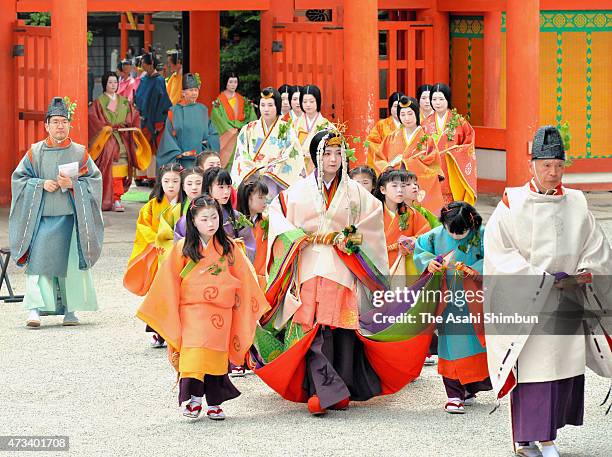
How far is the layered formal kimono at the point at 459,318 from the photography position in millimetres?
8344

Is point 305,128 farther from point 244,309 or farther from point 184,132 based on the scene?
point 244,309

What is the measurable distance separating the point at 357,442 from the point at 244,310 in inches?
42.0

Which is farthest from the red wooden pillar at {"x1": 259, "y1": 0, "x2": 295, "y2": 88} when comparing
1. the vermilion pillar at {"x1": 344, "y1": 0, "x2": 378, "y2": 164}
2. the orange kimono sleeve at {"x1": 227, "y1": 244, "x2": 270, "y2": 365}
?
the orange kimono sleeve at {"x1": 227, "y1": 244, "x2": 270, "y2": 365}

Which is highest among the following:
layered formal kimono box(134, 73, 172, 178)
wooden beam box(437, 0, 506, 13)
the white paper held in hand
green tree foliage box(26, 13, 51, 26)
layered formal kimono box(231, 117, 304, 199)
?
green tree foliage box(26, 13, 51, 26)

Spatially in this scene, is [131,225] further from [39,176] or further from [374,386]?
[374,386]

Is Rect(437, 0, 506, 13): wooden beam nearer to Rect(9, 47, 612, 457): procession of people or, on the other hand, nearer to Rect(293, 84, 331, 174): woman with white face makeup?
Rect(293, 84, 331, 174): woman with white face makeup

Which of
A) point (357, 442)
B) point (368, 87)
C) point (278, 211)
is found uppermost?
point (368, 87)

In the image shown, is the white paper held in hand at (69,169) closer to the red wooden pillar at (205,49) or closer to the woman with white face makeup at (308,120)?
the woman with white face makeup at (308,120)

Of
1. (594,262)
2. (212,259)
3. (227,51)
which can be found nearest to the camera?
(594,262)

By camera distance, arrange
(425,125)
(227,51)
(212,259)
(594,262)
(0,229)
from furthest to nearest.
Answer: (227,51)
(0,229)
(425,125)
(212,259)
(594,262)

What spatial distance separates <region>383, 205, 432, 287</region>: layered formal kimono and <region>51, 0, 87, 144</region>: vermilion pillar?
5747 mm

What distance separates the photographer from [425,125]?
13.8 m

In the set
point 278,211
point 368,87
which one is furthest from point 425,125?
point 278,211

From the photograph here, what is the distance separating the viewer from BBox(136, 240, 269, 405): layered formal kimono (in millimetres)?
8094
